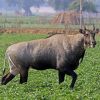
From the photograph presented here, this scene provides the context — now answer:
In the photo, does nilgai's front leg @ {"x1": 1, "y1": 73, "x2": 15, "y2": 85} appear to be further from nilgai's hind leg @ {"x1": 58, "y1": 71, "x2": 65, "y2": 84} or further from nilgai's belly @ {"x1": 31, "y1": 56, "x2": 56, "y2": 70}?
nilgai's hind leg @ {"x1": 58, "y1": 71, "x2": 65, "y2": 84}

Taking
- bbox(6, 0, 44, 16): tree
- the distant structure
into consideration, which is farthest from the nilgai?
bbox(6, 0, 44, 16): tree

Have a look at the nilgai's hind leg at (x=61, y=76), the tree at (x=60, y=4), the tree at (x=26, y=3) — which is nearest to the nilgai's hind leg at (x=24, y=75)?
the nilgai's hind leg at (x=61, y=76)

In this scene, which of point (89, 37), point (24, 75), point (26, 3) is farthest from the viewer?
point (26, 3)

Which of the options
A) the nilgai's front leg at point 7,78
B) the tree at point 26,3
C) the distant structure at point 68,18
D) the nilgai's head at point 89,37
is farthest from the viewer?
the tree at point 26,3

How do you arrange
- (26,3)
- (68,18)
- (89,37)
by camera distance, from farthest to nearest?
(26,3) → (68,18) → (89,37)

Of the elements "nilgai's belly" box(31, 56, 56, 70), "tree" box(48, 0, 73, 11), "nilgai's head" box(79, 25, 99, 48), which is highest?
"nilgai's head" box(79, 25, 99, 48)

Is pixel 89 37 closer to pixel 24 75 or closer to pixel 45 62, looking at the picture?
pixel 45 62

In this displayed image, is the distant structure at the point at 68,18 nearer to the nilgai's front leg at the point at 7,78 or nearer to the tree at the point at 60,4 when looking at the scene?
the nilgai's front leg at the point at 7,78

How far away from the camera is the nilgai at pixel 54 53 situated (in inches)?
560

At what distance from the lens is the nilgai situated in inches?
560

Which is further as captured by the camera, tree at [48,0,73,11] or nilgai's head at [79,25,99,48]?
tree at [48,0,73,11]

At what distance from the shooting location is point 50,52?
14.4 metres

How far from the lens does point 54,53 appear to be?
569 inches

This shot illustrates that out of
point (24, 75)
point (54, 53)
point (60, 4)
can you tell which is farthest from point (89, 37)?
point (60, 4)
